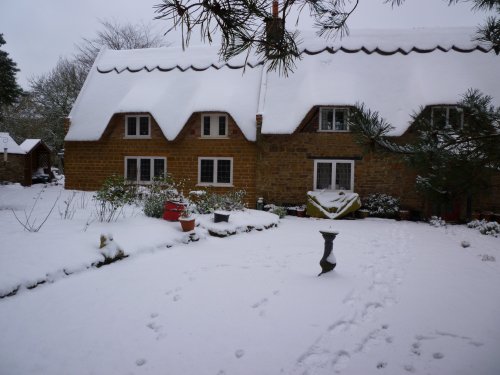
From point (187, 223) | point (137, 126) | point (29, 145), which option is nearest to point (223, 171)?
point (137, 126)

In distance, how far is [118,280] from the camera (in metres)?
4.33

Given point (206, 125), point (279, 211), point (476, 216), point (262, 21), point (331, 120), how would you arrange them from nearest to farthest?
point (262, 21) < point (476, 216) < point (279, 211) < point (331, 120) < point (206, 125)

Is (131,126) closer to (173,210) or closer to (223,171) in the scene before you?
(223,171)

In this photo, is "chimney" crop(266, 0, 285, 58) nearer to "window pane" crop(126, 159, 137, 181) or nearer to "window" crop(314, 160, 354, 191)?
"window" crop(314, 160, 354, 191)

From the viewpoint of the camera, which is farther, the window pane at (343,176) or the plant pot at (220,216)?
the window pane at (343,176)

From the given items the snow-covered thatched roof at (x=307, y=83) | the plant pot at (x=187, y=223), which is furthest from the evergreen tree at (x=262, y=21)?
the snow-covered thatched roof at (x=307, y=83)

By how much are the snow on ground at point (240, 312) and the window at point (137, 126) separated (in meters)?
9.36

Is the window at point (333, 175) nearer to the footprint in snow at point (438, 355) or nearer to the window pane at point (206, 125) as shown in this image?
the window pane at point (206, 125)

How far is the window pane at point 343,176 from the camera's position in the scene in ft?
43.3

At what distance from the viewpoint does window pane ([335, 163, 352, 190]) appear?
13.2 meters

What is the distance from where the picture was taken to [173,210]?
7520 mm

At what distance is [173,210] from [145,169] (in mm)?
7932

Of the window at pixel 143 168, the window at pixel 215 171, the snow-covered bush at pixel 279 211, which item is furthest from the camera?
the window at pixel 143 168

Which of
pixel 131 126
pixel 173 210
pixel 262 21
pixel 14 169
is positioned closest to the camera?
pixel 262 21
